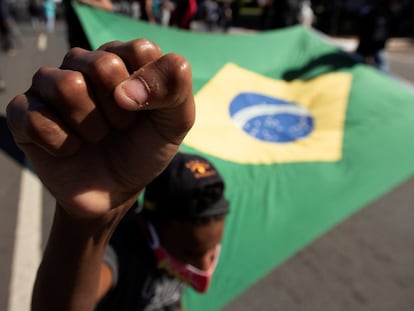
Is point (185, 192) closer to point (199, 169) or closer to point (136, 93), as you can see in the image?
Result: point (199, 169)

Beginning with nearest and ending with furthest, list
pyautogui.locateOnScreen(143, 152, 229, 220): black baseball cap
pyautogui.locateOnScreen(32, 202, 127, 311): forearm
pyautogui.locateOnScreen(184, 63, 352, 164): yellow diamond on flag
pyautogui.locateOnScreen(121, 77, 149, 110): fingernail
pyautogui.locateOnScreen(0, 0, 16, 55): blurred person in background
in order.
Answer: pyautogui.locateOnScreen(121, 77, 149, 110): fingernail
pyautogui.locateOnScreen(32, 202, 127, 311): forearm
pyautogui.locateOnScreen(143, 152, 229, 220): black baseball cap
pyautogui.locateOnScreen(184, 63, 352, 164): yellow diamond on flag
pyautogui.locateOnScreen(0, 0, 16, 55): blurred person in background

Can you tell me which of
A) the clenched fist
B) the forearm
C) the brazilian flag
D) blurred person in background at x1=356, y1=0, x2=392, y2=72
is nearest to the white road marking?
the brazilian flag

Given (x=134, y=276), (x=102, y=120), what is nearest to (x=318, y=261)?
(x=134, y=276)

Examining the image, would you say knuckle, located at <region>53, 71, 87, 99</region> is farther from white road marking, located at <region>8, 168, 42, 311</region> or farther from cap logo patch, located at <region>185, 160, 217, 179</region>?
white road marking, located at <region>8, 168, 42, 311</region>

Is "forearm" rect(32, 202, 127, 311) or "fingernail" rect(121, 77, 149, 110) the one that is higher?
"fingernail" rect(121, 77, 149, 110)

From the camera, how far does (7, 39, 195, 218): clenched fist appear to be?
628 mm

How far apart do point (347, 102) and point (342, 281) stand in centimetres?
119

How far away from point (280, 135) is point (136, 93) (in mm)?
2165

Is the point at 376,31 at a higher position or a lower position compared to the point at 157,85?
lower

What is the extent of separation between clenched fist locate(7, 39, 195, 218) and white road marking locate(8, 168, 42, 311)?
199cm

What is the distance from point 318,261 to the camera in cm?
310

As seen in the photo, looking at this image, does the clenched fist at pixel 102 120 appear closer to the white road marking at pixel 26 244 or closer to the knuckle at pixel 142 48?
the knuckle at pixel 142 48

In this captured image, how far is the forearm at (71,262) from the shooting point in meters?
0.86

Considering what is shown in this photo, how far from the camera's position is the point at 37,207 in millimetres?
3648
